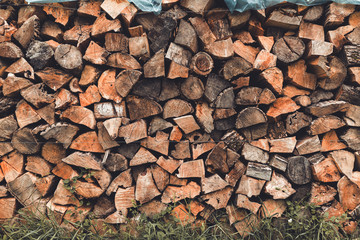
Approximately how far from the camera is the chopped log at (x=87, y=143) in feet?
6.32

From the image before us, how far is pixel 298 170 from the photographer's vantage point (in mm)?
1987

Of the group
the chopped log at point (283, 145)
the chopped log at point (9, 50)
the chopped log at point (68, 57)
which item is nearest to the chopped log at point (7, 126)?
the chopped log at point (9, 50)

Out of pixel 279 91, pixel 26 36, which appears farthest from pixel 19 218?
pixel 279 91

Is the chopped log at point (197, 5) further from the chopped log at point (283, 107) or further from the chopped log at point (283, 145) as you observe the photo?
the chopped log at point (283, 145)

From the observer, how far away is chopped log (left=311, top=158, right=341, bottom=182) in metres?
1.96

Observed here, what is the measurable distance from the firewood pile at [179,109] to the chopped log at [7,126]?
0.01 meters

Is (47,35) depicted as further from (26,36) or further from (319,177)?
(319,177)

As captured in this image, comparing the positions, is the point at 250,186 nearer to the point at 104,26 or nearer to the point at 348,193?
the point at 348,193

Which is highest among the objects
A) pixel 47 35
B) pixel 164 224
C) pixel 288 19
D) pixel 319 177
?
pixel 288 19

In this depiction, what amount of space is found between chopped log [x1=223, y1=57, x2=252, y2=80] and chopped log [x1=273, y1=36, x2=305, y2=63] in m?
0.27

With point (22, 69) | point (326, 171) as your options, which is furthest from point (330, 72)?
point (22, 69)

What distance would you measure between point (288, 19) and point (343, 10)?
1.50ft

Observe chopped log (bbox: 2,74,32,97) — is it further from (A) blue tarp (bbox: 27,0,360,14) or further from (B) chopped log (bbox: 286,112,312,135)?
(B) chopped log (bbox: 286,112,312,135)

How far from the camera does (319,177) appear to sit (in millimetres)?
1963
